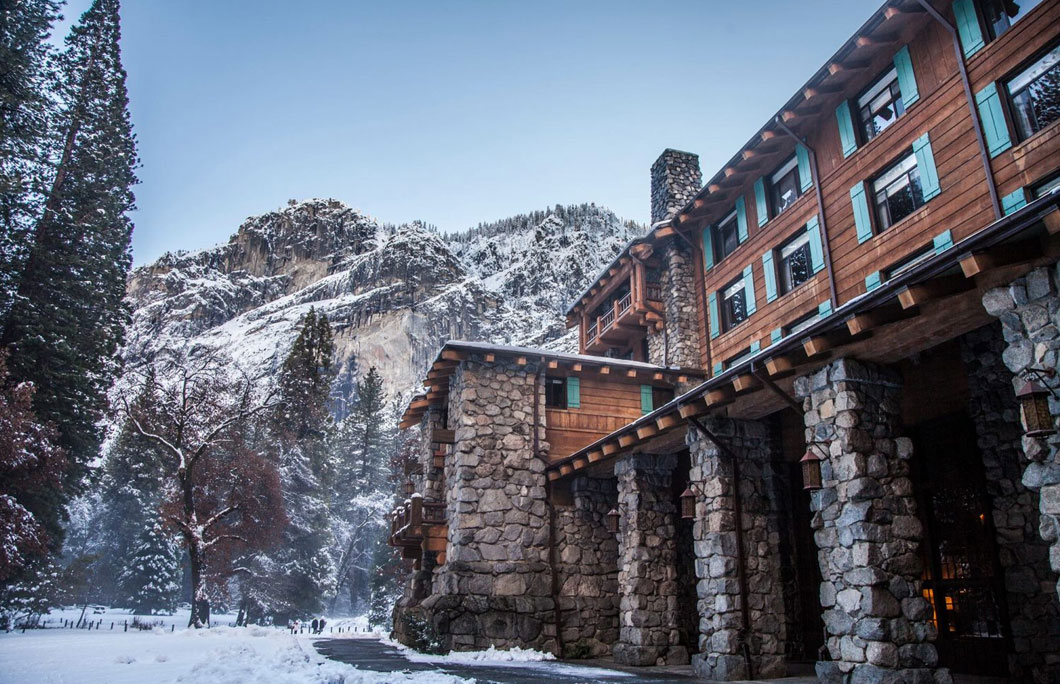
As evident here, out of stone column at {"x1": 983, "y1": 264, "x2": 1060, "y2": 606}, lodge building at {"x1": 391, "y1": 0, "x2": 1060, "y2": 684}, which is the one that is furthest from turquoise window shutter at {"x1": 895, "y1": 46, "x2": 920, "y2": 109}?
stone column at {"x1": 983, "y1": 264, "x2": 1060, "y2": 606}

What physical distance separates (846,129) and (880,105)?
2.63 feet

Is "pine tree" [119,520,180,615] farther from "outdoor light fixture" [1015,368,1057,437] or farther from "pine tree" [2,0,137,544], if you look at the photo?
"outdoor light fixture" [1015,368,1057,437]

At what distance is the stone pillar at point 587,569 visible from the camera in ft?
49.7

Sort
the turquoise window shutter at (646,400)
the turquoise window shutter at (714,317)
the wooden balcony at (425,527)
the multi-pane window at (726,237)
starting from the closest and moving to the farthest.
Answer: the wooden balcony at (425,527)
the multi-pane window at (726,237)
the turquoise window shutter at (646,400)
the turquoise window shutter at (714,317)

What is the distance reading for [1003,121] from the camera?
1062cm

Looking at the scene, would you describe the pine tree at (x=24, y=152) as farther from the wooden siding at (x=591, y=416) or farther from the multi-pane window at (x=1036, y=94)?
the multi-pane window at (x=1036, y=94)

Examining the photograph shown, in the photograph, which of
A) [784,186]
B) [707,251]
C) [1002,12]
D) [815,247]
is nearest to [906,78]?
[1002,12]

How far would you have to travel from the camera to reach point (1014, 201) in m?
10.3

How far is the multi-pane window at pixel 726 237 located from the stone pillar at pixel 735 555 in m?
8.24

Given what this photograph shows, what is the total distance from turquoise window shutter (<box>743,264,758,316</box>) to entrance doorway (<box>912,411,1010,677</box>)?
6768mm

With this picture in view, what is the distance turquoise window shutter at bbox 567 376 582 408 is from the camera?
17.6 metres

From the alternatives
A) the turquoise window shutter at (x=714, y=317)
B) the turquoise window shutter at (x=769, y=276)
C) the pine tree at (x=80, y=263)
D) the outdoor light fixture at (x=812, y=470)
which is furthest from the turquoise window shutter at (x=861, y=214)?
the pine tree at (x=80, y=263)

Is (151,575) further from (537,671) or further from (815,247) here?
(815,247)

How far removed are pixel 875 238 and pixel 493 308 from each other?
8872cm
